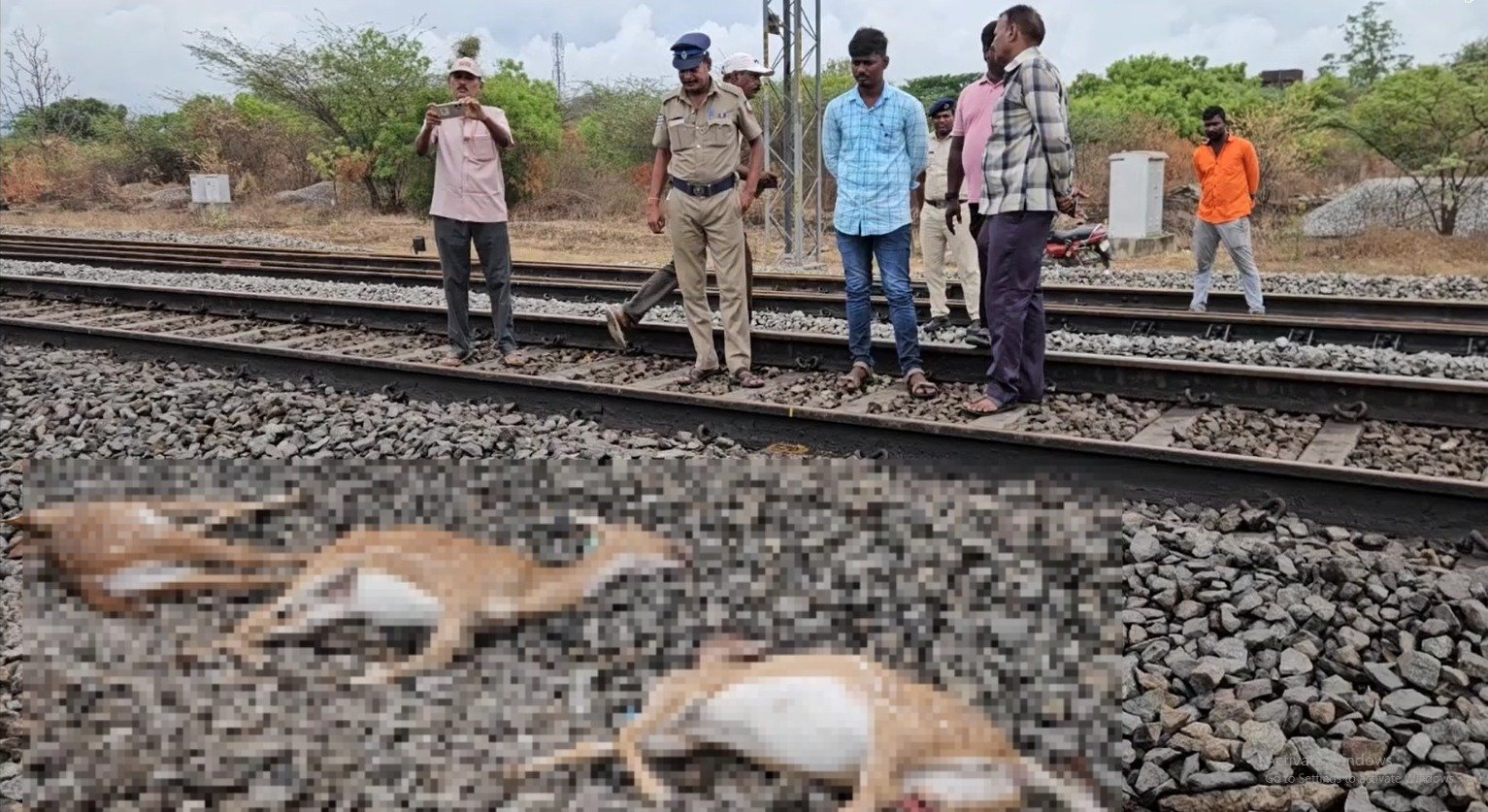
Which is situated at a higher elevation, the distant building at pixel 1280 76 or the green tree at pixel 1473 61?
the distant building at pixel 1280 76

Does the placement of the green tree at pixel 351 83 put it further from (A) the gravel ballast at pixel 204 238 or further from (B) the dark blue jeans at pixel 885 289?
(B) the dark blue jeans at pixel 885 289

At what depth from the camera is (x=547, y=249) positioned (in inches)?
816

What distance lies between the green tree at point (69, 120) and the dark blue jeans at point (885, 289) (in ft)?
146

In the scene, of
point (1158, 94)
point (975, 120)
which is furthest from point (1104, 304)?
point (1158, 94)

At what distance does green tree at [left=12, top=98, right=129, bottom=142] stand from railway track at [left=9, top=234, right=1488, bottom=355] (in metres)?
32.4

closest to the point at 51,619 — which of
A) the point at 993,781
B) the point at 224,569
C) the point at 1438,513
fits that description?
the point at 224,569

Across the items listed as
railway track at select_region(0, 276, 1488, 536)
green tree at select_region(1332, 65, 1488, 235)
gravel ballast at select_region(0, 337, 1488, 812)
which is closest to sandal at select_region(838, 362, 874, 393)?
railway track at select_region(0, 276, 1488, 536)

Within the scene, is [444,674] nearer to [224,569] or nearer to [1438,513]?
[224,569]

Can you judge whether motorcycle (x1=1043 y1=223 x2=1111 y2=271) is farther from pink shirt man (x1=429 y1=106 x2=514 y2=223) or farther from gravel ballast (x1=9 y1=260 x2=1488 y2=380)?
pink shirt man (x1=429 y1=106 x2=514 y2=223)

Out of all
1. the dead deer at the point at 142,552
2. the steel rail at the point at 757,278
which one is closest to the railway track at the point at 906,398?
the dead deer at the point at 142,552

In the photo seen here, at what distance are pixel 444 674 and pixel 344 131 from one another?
35.9 metres

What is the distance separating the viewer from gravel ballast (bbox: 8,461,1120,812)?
204cm

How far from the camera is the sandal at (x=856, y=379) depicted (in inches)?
252

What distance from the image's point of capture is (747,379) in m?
6.58
